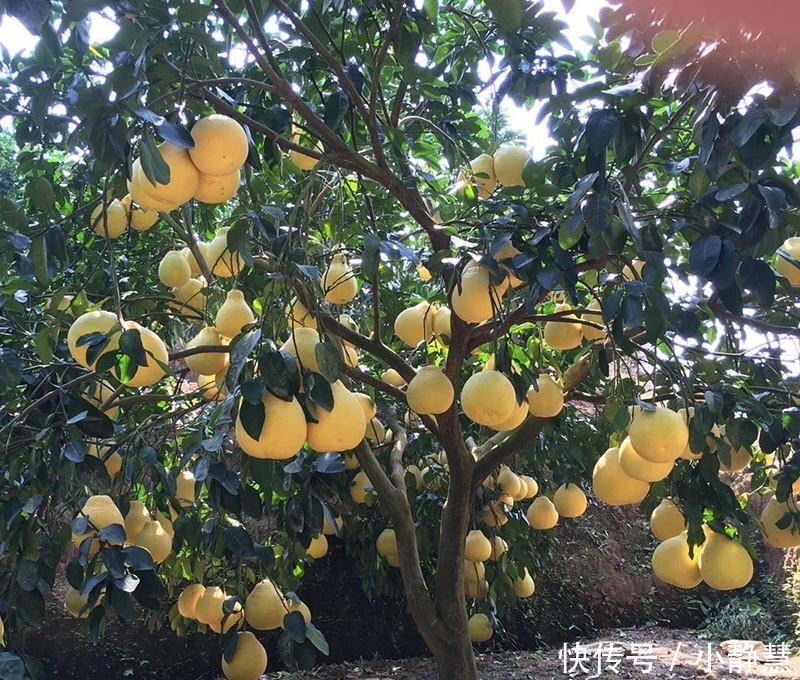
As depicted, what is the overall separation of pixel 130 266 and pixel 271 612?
1.52 meters

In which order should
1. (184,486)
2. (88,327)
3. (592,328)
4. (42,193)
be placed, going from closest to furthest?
(88,327)
(42,193)
(592,328)
(184,486)

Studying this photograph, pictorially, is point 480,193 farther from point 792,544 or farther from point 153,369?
point 792,544

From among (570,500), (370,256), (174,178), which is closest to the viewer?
(174,178)

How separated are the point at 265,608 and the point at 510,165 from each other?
1614mm

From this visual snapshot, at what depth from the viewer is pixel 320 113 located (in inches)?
96.7

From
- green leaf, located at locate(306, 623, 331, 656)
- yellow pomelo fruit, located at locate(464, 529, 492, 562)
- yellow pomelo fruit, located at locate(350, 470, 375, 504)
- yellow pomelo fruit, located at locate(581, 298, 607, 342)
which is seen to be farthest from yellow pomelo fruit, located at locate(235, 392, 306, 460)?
yellow pomelo fruit, located at locate(350, 470, 375, 504)

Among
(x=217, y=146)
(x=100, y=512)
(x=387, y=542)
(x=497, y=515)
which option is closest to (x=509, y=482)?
(x=497, y=515)

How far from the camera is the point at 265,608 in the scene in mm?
2275

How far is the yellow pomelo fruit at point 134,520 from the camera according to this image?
7.18ft

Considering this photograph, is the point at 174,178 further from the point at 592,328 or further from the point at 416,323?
the point at 592,328

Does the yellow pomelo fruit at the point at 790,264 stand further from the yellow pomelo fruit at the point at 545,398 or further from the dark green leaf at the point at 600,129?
the dark green leaf at the point at 600,129

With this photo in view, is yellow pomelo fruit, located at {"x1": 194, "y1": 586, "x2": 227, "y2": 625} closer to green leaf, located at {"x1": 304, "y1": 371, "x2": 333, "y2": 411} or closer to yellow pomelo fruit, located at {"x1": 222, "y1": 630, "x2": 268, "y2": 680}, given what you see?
yellow pomelo fruit, located at {"x1": 222, "y1": 630, "x2": 268, "y2": 680}

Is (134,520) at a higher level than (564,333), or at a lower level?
lower

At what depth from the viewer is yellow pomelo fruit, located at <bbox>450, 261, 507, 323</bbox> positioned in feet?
6.09
